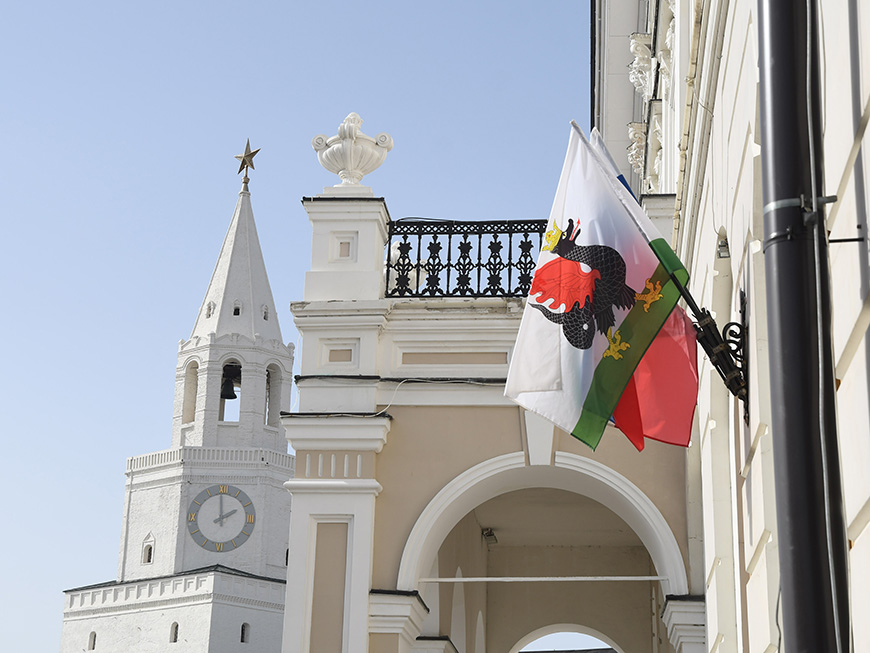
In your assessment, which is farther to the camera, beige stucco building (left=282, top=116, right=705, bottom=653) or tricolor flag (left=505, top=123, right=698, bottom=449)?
beige stucco building (left=282, top=116, right=705, bottom=653)

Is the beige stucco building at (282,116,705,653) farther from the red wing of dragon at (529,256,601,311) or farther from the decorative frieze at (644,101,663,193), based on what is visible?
the red wing of dragon at (529,256,601,311)

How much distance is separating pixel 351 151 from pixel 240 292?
226ft

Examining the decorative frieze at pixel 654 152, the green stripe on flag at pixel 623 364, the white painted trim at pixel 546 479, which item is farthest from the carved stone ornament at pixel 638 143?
the green stripe on flag at pixel 623 364

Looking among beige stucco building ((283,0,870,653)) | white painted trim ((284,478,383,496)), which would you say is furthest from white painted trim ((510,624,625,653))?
white painted trim ((284,478,383,496))

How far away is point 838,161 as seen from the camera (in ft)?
10.4

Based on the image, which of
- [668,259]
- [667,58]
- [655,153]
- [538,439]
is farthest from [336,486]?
[668,259]

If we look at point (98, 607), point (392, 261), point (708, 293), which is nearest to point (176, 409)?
point (98, 607)

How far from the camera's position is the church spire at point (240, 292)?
78.2 metres

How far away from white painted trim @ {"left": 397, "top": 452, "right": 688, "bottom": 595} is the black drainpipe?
8594 millimetres

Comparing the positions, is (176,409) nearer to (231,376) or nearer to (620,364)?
(231,376)

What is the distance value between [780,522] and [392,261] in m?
10.1

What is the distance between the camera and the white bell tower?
78.0m

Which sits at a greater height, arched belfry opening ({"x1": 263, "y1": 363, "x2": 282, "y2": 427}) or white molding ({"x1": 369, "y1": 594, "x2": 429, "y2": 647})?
arched belfry opening ({"x1": 263, "y1": 363, "x2": 282, "y2": 427})

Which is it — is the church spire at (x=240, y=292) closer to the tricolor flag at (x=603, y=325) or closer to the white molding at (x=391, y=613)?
the white molding at (x=391, y=613)
